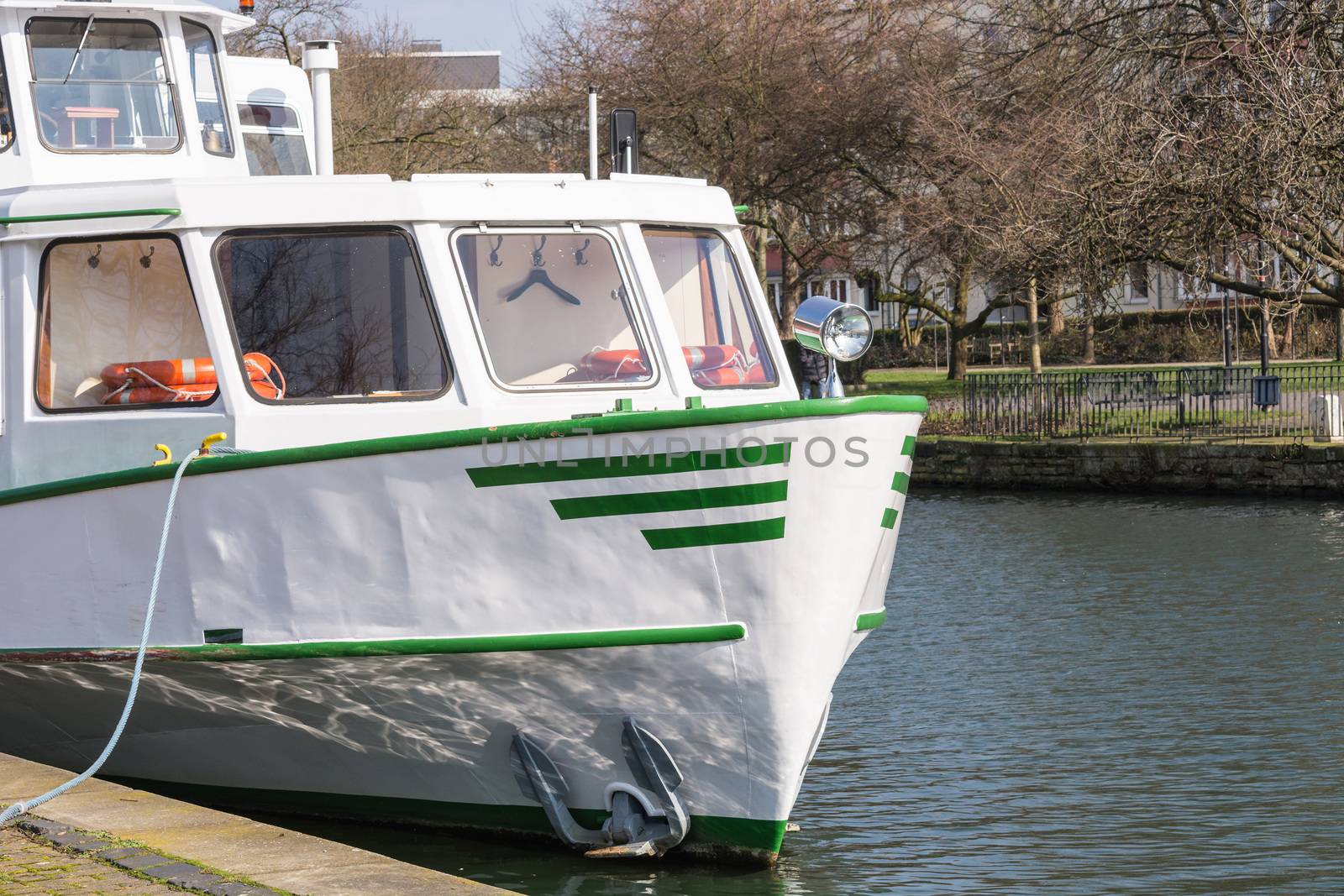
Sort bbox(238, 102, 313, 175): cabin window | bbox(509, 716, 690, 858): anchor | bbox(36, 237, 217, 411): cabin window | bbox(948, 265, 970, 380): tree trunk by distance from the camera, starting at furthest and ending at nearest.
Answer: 1. bbox(948, 265, 970, 380): tree trunk
2. bbox(238, 102, 313, 175): cabin window
3. bbox(36, 237, 217, 411): cabin window
4. bbox(509, 716, 690, 858): anchor

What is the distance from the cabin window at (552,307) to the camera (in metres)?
6.93

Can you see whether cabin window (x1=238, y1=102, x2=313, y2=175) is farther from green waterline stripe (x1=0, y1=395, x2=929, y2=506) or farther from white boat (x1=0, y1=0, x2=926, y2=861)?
green waterline stripe (x1=0, y1=395, x2=929, y2=506)

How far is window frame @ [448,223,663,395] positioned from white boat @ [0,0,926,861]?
0.05 ft

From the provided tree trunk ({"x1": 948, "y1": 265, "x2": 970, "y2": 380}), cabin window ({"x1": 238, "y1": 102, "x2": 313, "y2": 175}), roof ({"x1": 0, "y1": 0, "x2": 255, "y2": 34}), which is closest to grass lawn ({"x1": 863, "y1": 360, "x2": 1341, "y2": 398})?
tree trunk ({"x1": 948, "y1": 265, "x2": 970, "y2": 380})

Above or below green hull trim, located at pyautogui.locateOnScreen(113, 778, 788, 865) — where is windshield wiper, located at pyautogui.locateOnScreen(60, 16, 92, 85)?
above

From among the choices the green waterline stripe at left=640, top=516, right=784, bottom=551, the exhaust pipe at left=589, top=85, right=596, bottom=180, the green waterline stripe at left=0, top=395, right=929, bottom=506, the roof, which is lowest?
the green waterline stripe at left=640, top=516, right=784, bottom=551

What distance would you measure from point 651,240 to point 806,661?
1996 millimetres

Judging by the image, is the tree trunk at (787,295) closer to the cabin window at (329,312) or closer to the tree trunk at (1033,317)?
the tree trunk at (1033,317)

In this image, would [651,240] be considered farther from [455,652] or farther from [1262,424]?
[1262,424]

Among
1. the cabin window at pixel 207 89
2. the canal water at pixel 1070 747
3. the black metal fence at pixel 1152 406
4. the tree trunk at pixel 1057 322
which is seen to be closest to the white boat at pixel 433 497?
the canal water at pixel 1070 747

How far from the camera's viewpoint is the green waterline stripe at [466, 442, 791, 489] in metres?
6.04

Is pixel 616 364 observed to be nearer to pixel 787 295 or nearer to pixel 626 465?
pixel 626 465

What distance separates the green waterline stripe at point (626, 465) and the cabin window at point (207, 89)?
317 centimetres

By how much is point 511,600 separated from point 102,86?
3.54 metres
